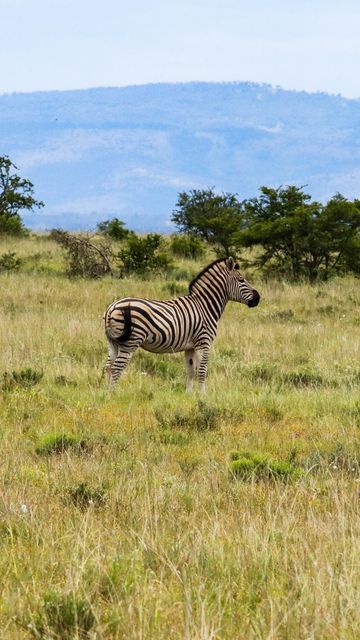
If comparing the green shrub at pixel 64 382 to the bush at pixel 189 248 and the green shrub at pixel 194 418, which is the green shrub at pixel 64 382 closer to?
the green shrub at pixel 194 418

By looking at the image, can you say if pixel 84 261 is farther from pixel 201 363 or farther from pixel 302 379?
pixel 302 379

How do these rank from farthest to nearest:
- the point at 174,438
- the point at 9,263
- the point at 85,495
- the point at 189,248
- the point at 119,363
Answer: the point at 189,248
the point at 9,263
the point at 119,363
the point at 174,438
the point at 85,495

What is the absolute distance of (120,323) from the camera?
10.6 m

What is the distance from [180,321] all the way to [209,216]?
1159 inches

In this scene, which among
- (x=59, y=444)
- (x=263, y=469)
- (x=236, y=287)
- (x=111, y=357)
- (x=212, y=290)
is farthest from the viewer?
(x=236, y=287)

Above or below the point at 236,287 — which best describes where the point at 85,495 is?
below

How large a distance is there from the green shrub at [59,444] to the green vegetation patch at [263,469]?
139 centimetres

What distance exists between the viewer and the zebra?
1066 cm

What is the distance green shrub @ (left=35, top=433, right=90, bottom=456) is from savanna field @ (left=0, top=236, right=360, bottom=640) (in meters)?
0.01

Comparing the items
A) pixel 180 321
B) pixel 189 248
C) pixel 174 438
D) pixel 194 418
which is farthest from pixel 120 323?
pixel 189 248

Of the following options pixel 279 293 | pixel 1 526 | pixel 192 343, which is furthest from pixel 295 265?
pixel 1 526

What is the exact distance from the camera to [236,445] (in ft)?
24.2

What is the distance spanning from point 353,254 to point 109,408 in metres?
16.7

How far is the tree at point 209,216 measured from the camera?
1232 inches
